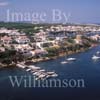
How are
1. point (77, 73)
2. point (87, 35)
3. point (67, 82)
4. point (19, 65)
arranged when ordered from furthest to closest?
point (87, 35), point (19, 65), point (77, 73), point (67, 82)

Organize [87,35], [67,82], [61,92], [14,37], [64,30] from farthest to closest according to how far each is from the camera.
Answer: [87,35]
[64,30]
[14,37]
[67,82]
[61,92]

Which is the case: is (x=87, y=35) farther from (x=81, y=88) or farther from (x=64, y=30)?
(x=81, y=88)

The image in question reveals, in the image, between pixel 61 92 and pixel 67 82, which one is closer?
pixel 61 92

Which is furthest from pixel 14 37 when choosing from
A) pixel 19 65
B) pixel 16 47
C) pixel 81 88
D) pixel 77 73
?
pixel 81 88

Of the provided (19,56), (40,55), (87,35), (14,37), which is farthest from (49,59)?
(87,35)

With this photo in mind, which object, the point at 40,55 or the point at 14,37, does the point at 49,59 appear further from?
the point at 14,37

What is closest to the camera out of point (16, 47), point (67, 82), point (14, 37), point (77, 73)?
point (67, 82)
